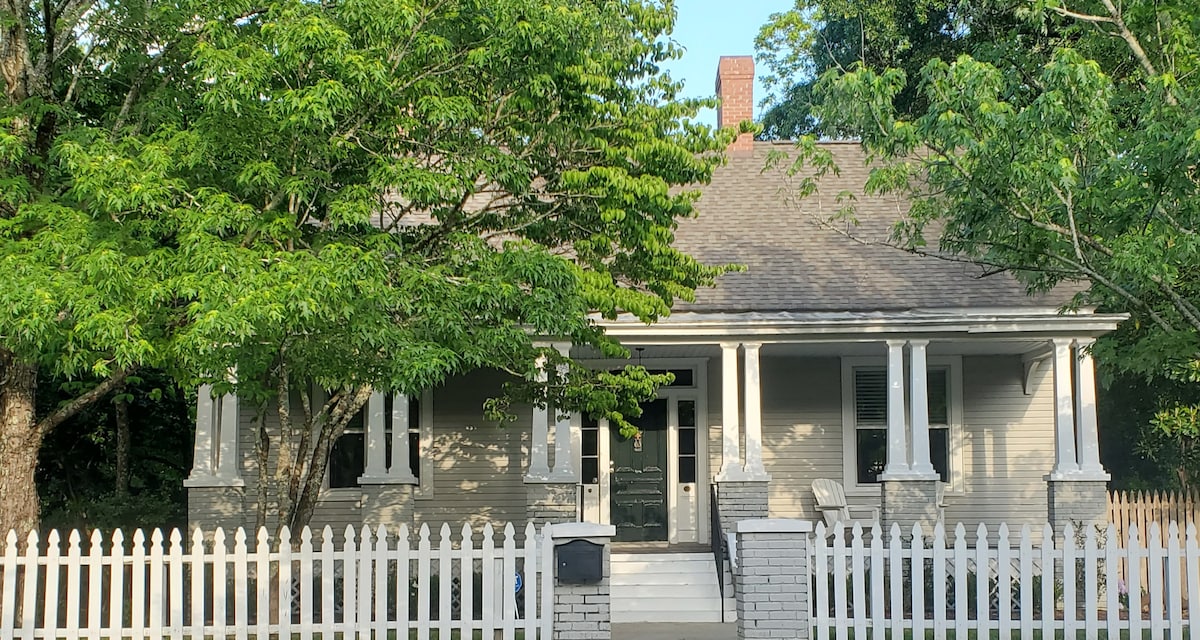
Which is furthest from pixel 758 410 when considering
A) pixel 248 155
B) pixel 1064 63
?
pixel 248 155

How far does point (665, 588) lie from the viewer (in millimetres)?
13117

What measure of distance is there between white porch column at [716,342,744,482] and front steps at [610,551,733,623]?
1153 millimetres

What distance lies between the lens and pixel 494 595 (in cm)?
915

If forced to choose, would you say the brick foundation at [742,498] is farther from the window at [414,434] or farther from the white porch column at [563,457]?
the window at [414,434]

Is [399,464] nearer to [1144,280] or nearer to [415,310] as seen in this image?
[415,310]

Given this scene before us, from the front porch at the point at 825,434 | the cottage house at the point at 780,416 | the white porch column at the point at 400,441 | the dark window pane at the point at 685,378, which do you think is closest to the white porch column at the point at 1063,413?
the cottage house at the point at 780,416

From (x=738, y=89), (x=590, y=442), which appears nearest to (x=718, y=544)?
(x=590, y=442)

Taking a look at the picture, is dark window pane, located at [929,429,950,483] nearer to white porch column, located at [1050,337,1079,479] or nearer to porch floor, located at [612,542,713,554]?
white porch column, located at [1050,337,1079,479]

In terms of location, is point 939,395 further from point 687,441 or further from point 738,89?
point 738,89

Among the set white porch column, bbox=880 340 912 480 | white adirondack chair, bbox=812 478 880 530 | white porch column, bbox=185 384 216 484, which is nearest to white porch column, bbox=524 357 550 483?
white adirondack chair, bbox=812 478 880 530

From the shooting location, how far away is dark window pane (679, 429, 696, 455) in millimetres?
16031

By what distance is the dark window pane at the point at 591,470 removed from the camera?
15.9m

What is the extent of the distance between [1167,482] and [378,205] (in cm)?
1651

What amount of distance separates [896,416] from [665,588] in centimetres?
367
